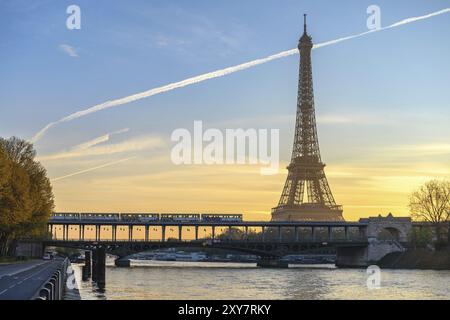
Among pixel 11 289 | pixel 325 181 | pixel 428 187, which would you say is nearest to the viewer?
pixel 11 289

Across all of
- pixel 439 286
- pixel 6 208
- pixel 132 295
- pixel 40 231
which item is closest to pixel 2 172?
pixel 6 208

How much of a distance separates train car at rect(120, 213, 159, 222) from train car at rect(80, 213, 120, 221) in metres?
1.57

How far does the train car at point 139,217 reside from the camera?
16825cm

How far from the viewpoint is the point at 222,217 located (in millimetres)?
172375

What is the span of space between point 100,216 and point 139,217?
879 centimetres

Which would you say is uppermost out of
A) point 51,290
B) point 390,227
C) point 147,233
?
point 51,290

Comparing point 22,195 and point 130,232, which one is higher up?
point 22,195

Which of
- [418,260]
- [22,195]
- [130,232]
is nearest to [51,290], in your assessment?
[22,195]

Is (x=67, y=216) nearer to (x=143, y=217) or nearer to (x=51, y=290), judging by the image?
(x=143, y=217)

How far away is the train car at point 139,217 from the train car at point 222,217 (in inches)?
449

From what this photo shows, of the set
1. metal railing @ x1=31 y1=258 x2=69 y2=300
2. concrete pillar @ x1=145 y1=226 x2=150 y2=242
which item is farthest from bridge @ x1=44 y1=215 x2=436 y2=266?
metal railing @ x1=31 y1=258 x2=69 y2=300
